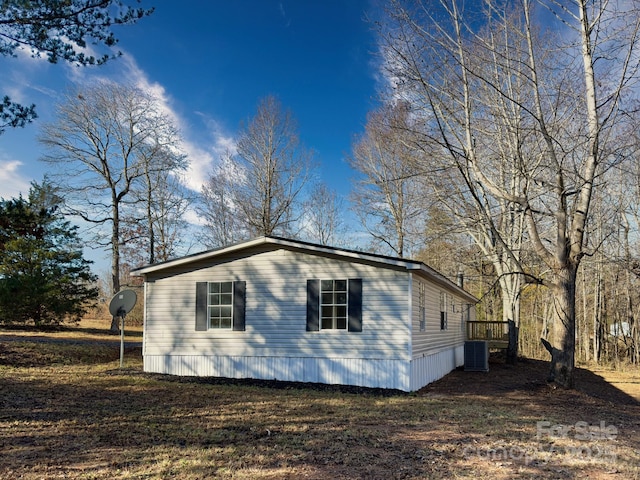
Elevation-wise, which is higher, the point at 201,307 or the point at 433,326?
the point at 201,307

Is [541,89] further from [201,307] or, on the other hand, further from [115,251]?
[115,251]

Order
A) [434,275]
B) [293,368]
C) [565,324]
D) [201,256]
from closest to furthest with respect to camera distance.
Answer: [565,324]
[293,368]
[434,275]
[201,256]

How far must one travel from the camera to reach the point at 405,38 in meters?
9.49

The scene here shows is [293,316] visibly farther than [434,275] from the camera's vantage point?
No

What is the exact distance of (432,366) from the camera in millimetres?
12016

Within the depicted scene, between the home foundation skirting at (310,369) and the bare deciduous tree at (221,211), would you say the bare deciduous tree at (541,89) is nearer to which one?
the home foundation skirting at (310,369)

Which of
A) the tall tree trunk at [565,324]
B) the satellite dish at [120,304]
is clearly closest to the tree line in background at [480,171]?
the tall tree trunk at [565,324]

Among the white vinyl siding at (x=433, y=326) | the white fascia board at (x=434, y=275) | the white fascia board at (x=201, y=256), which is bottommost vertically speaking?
the white vinyl siding at (x=433, y=326)

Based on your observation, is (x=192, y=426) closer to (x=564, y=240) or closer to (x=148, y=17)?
(x=148, y=17)

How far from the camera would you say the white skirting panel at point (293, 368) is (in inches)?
391

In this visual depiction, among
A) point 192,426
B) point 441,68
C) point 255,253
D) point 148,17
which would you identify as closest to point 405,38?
point 441,68

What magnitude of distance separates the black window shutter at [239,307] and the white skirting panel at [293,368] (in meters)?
0.72

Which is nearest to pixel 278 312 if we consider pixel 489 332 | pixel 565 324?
pixel 565 324

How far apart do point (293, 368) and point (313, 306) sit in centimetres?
144
